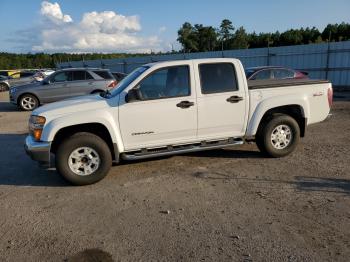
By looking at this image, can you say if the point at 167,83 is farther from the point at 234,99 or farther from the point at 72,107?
the point at 72,107

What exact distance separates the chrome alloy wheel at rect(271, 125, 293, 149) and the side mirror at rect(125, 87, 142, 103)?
8.54 ft

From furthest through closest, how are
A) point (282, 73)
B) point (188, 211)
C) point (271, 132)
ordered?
point (282, 73) < point (271, 132) < point (188, 211)

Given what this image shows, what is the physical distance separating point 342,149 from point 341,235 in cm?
388

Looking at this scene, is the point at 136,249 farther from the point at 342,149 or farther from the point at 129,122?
the point at 342,149

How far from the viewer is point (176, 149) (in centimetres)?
618

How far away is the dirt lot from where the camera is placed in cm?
376

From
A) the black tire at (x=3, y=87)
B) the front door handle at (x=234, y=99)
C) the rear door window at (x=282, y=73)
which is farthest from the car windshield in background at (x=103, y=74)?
the black tire at (x=3, y=87)

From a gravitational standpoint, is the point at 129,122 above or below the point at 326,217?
above

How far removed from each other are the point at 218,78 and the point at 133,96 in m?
1.54

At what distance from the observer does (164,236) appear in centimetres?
405

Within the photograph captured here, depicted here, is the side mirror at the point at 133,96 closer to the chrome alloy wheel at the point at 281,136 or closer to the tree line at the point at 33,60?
the chrome alloy wheel at the point at 281,136

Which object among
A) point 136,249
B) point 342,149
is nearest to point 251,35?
point 342,149

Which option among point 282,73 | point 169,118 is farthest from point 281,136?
point 282,73

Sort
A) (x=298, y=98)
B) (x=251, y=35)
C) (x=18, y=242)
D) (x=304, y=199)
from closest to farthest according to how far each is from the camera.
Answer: (x=18, y=242) → (x=304, y=199) → (x=298, y=98) → (x=251, y=35)
